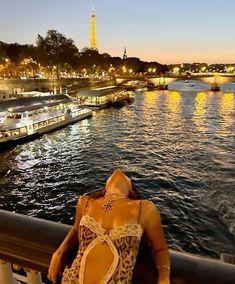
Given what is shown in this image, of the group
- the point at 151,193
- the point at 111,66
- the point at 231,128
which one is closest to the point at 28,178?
the point at 151,193

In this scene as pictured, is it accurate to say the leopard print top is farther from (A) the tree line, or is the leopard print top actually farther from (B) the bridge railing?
(A) the tree line

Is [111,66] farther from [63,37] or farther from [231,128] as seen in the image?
[231,128]

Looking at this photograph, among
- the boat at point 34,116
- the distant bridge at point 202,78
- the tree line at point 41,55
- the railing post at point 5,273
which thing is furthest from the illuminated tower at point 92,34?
the railing post at point 5,273

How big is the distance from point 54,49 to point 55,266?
8469 cm

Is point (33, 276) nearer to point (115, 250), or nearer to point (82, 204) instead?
point (82, 204)

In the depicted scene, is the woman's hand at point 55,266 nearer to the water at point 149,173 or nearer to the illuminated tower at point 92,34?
the water at point 149,173

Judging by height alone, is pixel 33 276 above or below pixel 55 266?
below

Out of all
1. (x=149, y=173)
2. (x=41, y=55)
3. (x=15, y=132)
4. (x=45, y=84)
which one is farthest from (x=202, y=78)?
(x=149, y=173)

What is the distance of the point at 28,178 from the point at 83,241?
73.9ft

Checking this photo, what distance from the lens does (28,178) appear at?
2325cm

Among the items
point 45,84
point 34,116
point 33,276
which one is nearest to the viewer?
point 33,276

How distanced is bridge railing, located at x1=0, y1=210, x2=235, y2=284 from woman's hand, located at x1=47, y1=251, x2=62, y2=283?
0.45 ft

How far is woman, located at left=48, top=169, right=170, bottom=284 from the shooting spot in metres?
1.49

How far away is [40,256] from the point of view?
6.25 ft
